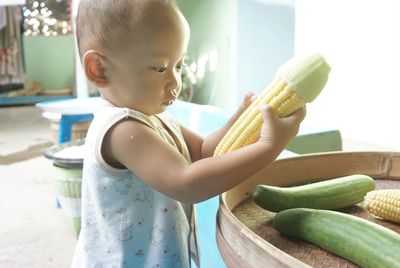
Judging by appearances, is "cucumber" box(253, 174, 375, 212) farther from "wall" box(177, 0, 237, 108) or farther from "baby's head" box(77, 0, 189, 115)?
"wall" box(177, 0, 237, 108)

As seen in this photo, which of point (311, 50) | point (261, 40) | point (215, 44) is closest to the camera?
point (311, 50)

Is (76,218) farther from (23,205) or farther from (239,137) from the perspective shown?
(239,137)

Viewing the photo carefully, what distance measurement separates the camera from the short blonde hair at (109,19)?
1.90 feet

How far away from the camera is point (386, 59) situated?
2.57 m

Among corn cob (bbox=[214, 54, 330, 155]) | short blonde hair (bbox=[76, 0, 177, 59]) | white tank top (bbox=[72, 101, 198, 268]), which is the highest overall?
short blonde hair (bbox=[76, 0, 177, 59])

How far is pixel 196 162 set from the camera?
57 centimetres

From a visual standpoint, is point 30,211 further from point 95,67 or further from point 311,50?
point 95,67

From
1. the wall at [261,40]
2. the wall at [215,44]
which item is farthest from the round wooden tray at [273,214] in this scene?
the wall at [215,44]

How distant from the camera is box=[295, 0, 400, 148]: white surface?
8.36 ft

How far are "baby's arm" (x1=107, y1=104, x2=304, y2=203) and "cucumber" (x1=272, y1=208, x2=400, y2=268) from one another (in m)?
0.09

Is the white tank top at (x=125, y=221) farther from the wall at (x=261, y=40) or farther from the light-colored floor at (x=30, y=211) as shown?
the wall at (x=261, y=40)

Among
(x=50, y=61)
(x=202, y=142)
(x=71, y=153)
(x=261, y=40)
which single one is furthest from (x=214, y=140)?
(x=50, y=61)

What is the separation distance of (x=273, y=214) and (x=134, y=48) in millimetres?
315

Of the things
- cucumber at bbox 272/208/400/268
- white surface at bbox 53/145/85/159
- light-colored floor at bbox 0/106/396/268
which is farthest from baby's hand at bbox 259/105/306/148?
light-colored floor at bbox 0/106/396/268
